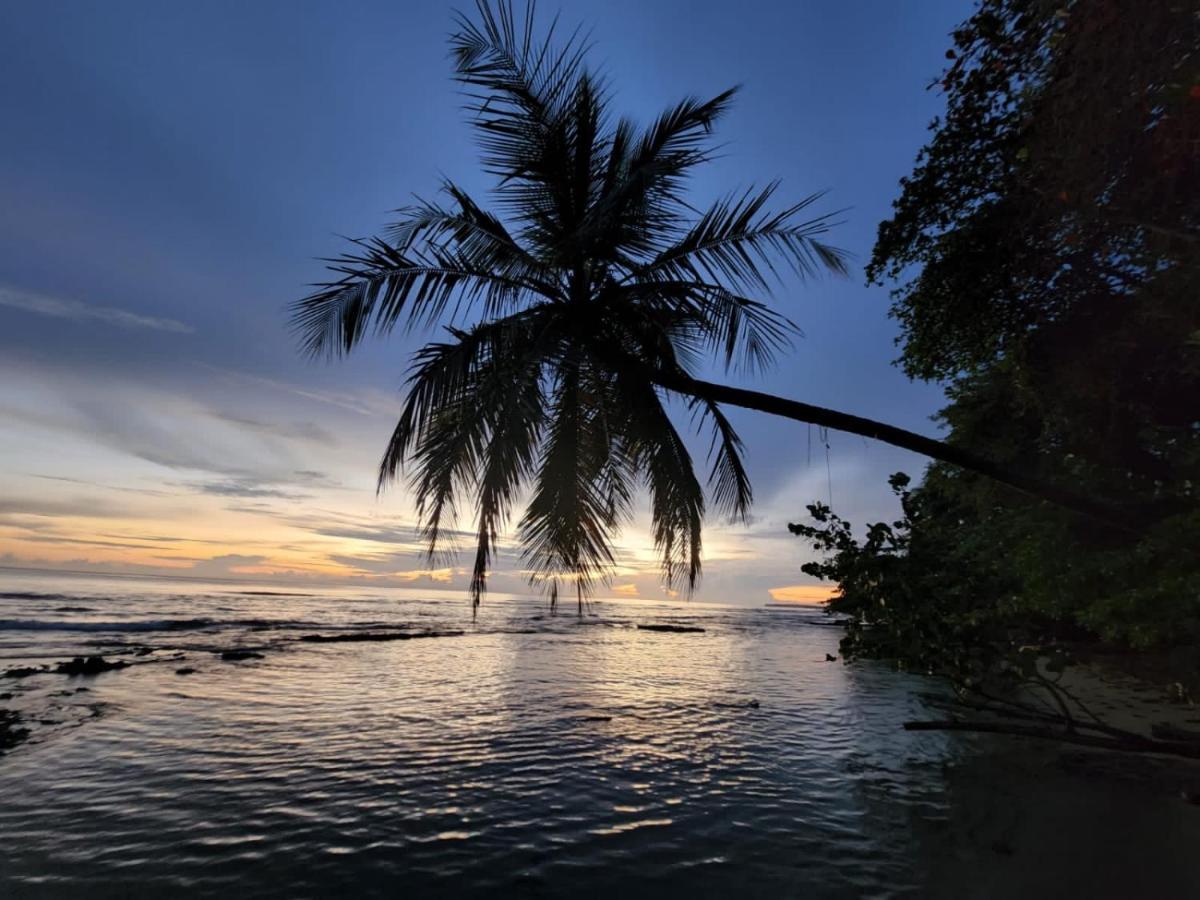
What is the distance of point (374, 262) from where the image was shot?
7.39 meters

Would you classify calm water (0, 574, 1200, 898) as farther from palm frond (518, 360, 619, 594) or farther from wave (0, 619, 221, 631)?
wave (0, 619, 221, 631)

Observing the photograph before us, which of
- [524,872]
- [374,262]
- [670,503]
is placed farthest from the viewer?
[670,503]

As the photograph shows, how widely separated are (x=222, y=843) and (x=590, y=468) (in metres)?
5.82

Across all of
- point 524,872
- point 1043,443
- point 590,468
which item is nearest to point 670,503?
point 590,468

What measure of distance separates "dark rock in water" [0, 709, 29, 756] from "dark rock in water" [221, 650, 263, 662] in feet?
29.0

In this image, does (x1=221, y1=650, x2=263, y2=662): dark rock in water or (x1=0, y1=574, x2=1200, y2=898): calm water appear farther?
(x1=221, y1=650, x2=263, y2=662): dark rock in water

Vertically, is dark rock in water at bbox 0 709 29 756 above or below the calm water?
below

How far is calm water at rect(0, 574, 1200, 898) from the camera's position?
497 cm

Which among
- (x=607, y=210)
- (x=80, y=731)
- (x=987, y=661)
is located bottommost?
(x=80, y=731)

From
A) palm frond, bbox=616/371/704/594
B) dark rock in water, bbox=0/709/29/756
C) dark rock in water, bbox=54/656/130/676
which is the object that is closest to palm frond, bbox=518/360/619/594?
palm frond, bbox=616/371/704/594

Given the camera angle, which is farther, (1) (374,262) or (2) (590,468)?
(2) (590,468)

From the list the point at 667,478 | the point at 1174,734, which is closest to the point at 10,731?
the point at 667,478

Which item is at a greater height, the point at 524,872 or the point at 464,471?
the point at 464,471

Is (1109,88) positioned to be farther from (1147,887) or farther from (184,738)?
(184,738)
